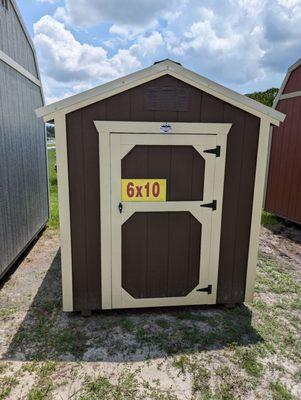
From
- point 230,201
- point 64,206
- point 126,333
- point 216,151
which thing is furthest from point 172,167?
point 126,333

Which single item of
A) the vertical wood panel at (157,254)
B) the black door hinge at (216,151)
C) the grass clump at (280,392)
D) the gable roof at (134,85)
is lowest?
the grass clump at (280,392)

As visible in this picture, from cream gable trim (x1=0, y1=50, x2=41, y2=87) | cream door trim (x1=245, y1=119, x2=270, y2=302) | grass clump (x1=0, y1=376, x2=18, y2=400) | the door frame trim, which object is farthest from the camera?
cream gable trim (x1=0, y1=50, x2=41, y2=87)

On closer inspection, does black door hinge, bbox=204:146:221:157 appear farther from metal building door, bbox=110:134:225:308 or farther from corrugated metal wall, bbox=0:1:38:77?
corrugated metal wall, bbox=0:1:38:77

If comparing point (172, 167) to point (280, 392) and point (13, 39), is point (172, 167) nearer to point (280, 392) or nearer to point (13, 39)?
point (280, 392)

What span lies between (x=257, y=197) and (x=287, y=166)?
405cm

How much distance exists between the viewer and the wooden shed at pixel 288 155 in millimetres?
6309

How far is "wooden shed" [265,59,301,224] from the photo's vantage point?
6309 millimetres

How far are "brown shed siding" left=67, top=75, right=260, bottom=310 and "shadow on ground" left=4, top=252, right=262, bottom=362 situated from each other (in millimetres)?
221

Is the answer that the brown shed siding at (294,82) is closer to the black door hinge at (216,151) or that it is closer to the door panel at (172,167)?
the black door hinge at (216,151)

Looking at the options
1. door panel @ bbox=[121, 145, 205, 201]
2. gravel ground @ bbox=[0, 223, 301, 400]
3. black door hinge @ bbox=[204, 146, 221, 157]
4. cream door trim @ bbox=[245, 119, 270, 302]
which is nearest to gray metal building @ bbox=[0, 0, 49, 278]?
gravel ground @ bbox=[0, 223, 301, 400]

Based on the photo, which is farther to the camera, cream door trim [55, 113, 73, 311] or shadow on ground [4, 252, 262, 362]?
cream door trim [55, 113, 73, 311]

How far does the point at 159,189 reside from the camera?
A: 3018 mm

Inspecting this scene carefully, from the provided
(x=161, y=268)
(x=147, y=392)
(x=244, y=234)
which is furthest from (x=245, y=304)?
(x=147, y=392)

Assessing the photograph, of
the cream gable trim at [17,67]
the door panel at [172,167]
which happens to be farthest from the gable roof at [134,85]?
the cream gable trim at [17,67]
